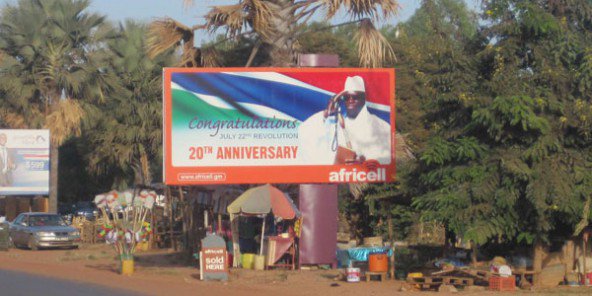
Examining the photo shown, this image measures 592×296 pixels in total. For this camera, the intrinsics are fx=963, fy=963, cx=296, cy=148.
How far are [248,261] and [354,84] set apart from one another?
539 cm

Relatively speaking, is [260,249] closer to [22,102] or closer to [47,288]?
[47,288]

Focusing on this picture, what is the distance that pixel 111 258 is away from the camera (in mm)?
31734

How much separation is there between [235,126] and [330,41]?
26.3 metres

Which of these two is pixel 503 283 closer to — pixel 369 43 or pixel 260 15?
pixel 369 43

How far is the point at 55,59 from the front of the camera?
4344 centimetres

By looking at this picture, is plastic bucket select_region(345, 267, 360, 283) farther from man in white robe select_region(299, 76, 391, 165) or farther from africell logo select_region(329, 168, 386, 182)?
man in white robe select_region(299, 76, 391, 165)

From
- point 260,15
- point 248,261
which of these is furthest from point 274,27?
point 248,261

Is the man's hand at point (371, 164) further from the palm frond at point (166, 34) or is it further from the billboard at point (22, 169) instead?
the billboard at point (22, 169)

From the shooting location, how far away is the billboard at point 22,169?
4381cm

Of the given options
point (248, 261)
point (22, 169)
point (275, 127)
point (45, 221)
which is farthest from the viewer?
point (22, 169)

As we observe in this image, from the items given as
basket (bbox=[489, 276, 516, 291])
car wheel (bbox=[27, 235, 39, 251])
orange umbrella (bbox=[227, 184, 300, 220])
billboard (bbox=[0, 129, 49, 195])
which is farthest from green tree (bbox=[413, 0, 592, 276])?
billboard (bbox=[0, 129, 49, 195])

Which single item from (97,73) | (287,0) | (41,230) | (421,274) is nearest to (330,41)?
(97,73)

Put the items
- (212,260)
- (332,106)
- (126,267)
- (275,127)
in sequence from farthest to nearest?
(126,267) < (332,106) < (275,127) < (212,260)

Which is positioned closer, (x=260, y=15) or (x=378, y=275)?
(x=378, y=275)
